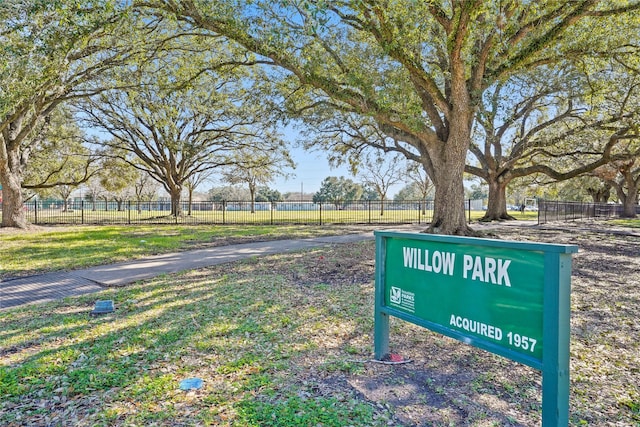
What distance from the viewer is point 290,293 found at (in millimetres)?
5594

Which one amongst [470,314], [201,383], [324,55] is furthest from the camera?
[324,55]

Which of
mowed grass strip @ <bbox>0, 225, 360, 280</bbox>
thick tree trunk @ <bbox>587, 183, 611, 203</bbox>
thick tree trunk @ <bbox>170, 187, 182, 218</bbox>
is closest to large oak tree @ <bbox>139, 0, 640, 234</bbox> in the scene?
mowed grass strip @ <bbox>0, 225, 360, 280</bbox>

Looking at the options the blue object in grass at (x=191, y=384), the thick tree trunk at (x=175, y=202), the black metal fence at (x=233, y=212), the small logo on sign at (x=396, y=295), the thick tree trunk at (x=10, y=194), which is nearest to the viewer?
the blue object in grass at (x=191, y=384)

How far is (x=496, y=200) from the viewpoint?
845 inches

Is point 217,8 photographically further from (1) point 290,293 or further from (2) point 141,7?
(1) point 290,293

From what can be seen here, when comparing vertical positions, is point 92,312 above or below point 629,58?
below

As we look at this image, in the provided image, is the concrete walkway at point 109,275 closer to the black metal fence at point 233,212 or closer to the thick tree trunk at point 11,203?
the thick tree trunk at point 11,203

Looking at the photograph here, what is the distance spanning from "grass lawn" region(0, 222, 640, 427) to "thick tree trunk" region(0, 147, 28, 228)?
42.9 feet

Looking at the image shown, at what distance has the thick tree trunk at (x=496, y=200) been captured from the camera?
68.4 ft

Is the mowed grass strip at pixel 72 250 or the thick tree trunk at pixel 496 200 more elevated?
the thick tree trunk at pixel 496 200

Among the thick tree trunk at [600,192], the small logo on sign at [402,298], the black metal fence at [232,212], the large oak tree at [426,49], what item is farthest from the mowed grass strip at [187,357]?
the thick tree trunk at [600,192]

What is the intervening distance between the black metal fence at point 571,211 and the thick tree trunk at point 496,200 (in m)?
1.90

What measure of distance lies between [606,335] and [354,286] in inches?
127

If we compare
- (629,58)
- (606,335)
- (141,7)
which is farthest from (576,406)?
(629,58)
